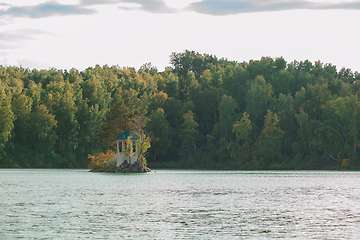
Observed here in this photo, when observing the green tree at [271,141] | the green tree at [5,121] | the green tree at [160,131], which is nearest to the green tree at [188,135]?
the green tree at [160,131]

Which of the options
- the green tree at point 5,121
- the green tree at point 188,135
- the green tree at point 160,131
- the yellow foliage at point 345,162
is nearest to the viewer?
the yellow foliage at point 345,162

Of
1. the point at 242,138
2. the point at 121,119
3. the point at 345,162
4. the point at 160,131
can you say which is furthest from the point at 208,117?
the point at 121,119

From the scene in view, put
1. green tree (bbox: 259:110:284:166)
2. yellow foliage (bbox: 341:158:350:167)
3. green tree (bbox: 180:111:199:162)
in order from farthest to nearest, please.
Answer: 1. green tree (bbox: 180:111:199:162)
2. green tree (bbox: 259:110:284:166)
3. yellow foliage (bbox: 341:158:350:167)

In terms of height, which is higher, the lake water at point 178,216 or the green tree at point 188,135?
the green tree at point 188,135

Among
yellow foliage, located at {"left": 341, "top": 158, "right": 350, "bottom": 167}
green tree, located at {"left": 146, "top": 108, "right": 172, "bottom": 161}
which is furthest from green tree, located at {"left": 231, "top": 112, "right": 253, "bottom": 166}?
yellow foliage, located at {"left": 341, "top": 158, "right": 350, "bottom": 167}

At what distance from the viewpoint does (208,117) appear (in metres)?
128

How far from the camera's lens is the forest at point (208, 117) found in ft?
344

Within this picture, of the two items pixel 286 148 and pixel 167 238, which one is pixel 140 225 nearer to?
pixel 167 238

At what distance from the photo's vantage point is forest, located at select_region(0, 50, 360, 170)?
344 feet

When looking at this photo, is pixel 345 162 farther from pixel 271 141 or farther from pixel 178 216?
pixel 178 216

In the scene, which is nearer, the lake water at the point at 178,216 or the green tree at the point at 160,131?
the lake water at the point at 178,216

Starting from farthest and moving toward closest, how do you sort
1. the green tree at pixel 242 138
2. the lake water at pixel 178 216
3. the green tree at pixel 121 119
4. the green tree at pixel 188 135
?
the green tree at pixel 188 135
the green tree at pixel 242 138
the green tree at pixel 121 119
the lake water at pixel 178 216

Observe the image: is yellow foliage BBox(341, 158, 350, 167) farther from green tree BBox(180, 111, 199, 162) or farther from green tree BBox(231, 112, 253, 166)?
green tree BBox(180, 111, 199, 162)

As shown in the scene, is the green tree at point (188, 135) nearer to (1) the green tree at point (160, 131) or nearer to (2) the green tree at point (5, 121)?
(1) the green tree at point (160, 131)
